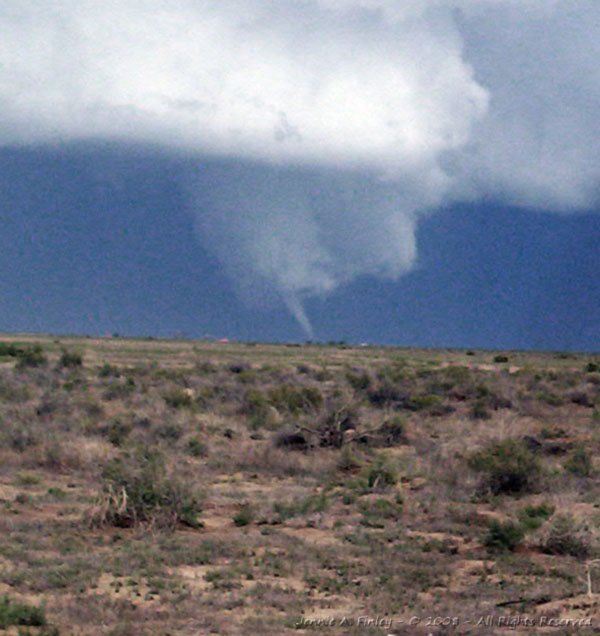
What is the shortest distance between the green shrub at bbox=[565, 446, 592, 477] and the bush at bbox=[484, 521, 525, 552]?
897 centimetres

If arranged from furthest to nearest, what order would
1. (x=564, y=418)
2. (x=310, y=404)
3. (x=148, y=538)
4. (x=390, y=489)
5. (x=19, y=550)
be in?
(x=564, y=418) < (x=310, y=404) < (x=390, y=489) < (x=148, y=538) < (x=19, y=550)

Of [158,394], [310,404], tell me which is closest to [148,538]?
[310,404]

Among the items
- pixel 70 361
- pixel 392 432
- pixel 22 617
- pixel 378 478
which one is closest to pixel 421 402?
pixel 392 432

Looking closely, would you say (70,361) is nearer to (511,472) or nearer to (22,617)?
(511,472)

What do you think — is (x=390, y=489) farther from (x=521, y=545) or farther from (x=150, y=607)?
(x=150, y=607)

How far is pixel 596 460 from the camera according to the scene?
93.4 feet

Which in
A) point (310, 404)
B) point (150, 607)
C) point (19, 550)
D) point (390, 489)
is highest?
point (310, 404)

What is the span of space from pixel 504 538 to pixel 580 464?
9.77 meters

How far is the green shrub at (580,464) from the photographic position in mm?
25766

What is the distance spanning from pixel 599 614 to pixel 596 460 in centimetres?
1624

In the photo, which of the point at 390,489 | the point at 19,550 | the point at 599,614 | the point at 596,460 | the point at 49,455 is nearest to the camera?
the point at 599,614

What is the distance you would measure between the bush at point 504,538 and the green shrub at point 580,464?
353 inches

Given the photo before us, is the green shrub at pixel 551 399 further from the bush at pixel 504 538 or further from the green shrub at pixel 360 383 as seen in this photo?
the bush at pixel 504 538

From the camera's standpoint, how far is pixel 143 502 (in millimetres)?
18812
